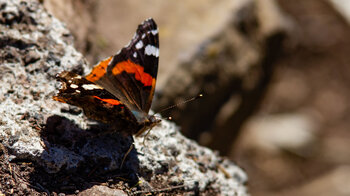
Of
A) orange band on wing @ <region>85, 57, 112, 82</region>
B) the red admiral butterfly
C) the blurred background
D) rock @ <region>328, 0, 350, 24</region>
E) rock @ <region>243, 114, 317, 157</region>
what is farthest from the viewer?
rock @ <region>328, 0, 350, 24</region>

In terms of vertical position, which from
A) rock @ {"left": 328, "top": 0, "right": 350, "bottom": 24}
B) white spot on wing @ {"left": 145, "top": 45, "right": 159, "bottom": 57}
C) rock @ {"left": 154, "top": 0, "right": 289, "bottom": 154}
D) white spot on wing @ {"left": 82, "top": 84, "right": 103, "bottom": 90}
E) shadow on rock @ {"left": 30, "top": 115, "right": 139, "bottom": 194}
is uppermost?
rock @ {"left": 328, "top": 0, "right": 350, "bottom": 24}

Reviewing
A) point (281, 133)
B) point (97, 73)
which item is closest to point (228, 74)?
point (281, 133)

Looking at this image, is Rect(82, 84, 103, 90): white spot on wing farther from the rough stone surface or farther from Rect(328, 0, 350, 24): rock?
Rect(328, 0, 350, 24): rock

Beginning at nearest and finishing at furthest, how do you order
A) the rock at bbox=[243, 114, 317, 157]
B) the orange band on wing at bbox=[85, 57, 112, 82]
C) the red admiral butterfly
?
the red admiral butterfly < the orange band on wing at bbox=[85, 57, 112, 82] < the rock at bbox=[243, 114, 317, 157]

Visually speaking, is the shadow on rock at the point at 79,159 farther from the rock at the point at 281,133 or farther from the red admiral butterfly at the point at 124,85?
the rock at the point at 281,133

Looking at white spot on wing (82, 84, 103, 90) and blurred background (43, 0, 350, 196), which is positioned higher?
blurred background (43, 0, 350, 196)

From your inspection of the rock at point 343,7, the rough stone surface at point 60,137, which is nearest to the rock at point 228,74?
the rough stone surface at point 60,137

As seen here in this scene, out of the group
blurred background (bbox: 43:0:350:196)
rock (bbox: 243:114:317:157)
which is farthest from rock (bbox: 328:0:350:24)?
rock (bbox: 243:114:317:157)

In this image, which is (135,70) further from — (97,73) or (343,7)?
(343,7)
